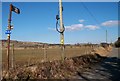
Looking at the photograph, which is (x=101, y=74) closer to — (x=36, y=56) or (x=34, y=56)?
(x=36, y=56)

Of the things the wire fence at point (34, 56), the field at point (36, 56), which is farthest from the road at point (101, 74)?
the field at point (36, 56)

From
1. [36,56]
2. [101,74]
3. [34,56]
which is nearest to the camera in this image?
[101,74]

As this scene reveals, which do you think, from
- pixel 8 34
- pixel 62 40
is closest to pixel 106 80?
pixel 8 34

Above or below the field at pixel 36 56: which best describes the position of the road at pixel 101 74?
below

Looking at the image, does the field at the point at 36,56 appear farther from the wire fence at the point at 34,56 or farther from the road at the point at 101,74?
the road at the point at 101,74

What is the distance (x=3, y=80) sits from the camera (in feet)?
31.7

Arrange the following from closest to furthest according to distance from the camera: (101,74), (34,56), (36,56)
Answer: (101,74) → (36,56) → (34,56)

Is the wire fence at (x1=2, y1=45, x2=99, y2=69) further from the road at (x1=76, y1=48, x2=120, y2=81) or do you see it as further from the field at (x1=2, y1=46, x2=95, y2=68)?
the road at (x1=76, y1=48, x2=120, y2=81)

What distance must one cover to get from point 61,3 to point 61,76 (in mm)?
6605

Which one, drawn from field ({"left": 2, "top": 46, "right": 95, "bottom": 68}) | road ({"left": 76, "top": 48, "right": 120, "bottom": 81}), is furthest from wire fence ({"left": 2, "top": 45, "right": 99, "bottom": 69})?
road ({"left": 76, "top": 48, "right": 120, "bottom": 81})

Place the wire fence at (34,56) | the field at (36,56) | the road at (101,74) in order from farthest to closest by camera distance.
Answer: the field at (36,56)
the wire fence at (34,56)
the road at (101,74)

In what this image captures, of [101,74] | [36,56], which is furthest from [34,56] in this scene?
[101,74]

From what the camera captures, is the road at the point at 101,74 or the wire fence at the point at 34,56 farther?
the wire fence at the point at 34,56

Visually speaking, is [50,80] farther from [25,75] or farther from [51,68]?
[51,68]
